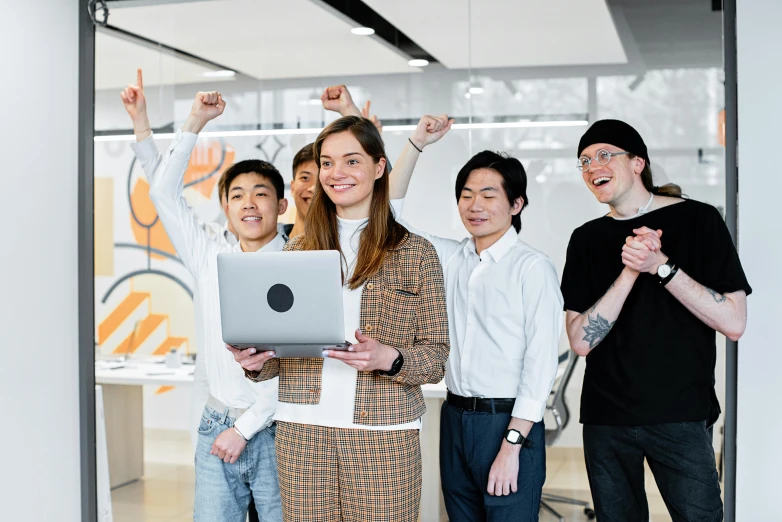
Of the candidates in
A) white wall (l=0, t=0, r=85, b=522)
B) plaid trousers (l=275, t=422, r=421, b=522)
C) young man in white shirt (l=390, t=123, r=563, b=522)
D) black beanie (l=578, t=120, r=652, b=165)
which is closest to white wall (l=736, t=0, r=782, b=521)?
black beanie (l=578, t=120, r=652, b=165)

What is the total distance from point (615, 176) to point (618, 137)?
0.15 metres

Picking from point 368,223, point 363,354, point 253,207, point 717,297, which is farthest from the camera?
point 253,207

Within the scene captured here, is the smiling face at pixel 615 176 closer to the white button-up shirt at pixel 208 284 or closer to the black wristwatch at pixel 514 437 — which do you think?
the black wristwatch at pixel 514 437

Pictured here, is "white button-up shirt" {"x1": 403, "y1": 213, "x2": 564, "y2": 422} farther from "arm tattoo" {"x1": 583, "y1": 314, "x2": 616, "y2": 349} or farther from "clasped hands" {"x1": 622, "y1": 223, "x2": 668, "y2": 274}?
"clasped hands" {"x1": 622, "y1": 223, "x2": 668, "y2": 274}

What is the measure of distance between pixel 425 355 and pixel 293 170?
153 cm

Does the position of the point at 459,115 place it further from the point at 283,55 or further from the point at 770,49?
the point at 770,49

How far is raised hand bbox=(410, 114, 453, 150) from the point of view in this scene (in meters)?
3.16

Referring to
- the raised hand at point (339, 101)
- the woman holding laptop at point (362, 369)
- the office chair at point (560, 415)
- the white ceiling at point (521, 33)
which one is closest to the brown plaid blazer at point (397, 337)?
the woman holding laptop at point (362, 369)

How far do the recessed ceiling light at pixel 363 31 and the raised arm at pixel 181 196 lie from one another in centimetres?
92

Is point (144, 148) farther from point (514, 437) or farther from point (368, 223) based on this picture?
point (514, 437)

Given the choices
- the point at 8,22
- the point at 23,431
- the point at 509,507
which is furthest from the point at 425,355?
the point at 8,22

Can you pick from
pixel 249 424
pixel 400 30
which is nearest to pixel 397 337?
pixel 249 424

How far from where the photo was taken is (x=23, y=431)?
3.41 m

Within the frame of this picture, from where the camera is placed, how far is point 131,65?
3.79m
